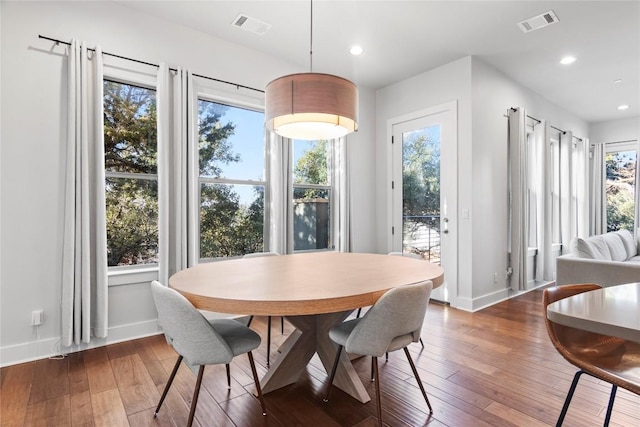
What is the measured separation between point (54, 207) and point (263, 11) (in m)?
2.36

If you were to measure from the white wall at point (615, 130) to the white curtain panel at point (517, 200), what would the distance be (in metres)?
3.82

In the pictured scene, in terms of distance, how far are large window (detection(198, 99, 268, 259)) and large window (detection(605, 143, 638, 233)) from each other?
6.98 m

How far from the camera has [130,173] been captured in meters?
3.04

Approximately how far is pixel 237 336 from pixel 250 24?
280 centimetres

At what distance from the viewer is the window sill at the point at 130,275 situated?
2.85 metres

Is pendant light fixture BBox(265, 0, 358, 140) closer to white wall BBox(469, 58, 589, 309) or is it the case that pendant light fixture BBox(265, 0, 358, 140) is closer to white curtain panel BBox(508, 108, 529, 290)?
white wall BBox(469, 58, 589, 309)

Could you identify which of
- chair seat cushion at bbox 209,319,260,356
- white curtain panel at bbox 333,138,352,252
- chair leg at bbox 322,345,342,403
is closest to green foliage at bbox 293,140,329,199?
white curtain panel at bbox 333,138,352,252

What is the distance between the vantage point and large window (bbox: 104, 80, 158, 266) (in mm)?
2945

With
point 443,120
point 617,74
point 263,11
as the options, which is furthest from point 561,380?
point 617,74

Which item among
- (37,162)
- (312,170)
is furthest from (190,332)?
(312,170)

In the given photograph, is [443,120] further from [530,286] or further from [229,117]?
[530,286]

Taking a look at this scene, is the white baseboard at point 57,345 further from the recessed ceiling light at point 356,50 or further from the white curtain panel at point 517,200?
the white curtain panel at point 517,200

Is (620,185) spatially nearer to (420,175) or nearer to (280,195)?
(420,175)

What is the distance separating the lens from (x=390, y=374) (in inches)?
90.5
